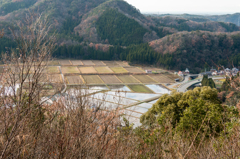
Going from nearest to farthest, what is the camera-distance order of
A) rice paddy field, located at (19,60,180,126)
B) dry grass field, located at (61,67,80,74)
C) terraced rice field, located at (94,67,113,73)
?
rice paddy field, located at (19,60,180,126), dry grass field, located at (61,67,80,74), terraced rice field, located at (94,67,113,73)

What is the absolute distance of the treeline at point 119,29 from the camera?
320 ft

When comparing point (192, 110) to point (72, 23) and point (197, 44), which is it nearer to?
point (197, 44)

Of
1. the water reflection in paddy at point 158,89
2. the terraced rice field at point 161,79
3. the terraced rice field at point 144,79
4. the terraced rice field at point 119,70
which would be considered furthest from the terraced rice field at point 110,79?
the terraced rice field at point 161,79

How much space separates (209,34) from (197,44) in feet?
26.3

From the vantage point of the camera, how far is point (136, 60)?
71500 millimetres

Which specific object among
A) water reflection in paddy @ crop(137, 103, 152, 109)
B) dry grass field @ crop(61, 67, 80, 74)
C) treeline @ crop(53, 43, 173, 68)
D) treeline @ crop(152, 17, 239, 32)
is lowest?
water reflection in paddy @ crop(137, 103, 152, 109)

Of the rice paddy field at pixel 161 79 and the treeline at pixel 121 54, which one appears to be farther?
the treeline at pixel 121 54

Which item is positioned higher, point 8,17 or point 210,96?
point 8,17

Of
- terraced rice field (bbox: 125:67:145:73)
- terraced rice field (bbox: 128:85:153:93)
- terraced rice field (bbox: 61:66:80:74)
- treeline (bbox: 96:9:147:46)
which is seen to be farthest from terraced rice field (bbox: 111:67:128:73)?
treeline (bbox: 96:9:147:46)

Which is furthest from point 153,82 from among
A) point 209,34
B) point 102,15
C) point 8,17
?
point 8,17

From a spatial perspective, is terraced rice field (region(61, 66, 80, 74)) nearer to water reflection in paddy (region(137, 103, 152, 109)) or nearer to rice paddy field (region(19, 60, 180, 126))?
rice paddy field (region(19, 60, 180, 126))

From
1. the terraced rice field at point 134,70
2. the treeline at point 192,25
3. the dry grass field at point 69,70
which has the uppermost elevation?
the treeline at point 192,25

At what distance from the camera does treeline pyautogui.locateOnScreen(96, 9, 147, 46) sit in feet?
320

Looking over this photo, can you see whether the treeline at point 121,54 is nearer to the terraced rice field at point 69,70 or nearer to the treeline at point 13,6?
the terraced rice field at point 69,70
